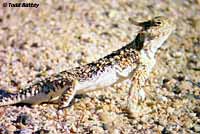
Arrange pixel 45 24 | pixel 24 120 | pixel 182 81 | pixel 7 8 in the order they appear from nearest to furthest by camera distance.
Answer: pixel 24 120 < pixel 182 81 < pixel 45 24 < pixel 7 8

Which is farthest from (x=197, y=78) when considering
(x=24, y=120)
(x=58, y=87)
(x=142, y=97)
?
(x=24, y=120)

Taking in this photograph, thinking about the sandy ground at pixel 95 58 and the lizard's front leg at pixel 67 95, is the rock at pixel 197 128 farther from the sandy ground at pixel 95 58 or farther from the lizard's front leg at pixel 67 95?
the lizard's front leg at pixel 67 95

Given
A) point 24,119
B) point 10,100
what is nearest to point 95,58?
point 10,100

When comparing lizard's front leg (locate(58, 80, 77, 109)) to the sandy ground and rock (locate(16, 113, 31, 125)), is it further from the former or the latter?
rock (locate(16, 113, 31, 125))

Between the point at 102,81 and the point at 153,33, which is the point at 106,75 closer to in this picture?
the point at 102,81

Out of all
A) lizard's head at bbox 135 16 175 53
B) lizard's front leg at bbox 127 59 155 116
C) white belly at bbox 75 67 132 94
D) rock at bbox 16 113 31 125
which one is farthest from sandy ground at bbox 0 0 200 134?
lizard's head at bbox 135 16 175 53

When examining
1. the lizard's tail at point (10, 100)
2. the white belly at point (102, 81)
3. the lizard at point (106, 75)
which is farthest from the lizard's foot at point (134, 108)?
the lizard's tail at point (10, 100)

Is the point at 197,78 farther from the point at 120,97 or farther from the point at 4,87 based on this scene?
the point at 4,87
